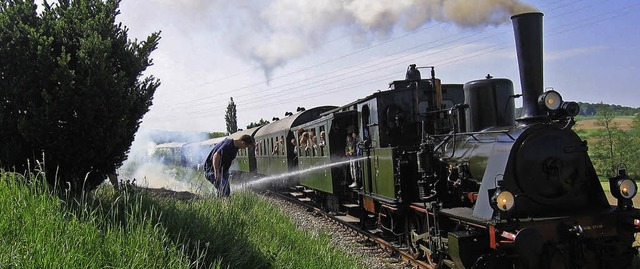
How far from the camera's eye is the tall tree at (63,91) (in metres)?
5.36

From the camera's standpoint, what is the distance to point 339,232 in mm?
11383

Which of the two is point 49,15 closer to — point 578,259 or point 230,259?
point 230,259

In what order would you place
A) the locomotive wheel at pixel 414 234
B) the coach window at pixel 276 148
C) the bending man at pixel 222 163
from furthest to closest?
the coach window at pixel 276 148
the bending man at pixel 222 163
the locomotive wheel at pixel 414 234

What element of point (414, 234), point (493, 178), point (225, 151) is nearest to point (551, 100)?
point (493, 178)

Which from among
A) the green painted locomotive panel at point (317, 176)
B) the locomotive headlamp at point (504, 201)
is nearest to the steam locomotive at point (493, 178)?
the locomotive headlamp at point (504, 201)

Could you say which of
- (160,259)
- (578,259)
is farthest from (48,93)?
(578,259)

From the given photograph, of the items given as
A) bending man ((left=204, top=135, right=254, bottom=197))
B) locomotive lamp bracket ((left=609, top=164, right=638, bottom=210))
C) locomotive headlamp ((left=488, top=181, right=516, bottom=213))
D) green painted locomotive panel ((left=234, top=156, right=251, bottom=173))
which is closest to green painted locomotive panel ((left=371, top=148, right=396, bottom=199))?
bending man ((left=204, top=135, right=254, bottom=197))

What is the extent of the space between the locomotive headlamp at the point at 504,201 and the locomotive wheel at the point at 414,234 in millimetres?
2406

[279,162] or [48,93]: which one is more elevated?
[48,93]

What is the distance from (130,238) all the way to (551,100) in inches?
193

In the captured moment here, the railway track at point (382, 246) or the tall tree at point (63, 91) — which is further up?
the tall tree at point (63, 91)

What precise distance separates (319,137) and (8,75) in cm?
866

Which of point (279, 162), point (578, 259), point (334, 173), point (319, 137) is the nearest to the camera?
point (578, 259)

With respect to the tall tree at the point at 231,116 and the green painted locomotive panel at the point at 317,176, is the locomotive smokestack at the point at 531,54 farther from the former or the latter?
the tall tree at the point at 231,116
